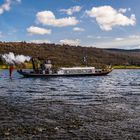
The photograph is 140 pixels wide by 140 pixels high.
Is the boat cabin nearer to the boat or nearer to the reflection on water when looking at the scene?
the boat

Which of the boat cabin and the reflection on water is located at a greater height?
the reflection on water

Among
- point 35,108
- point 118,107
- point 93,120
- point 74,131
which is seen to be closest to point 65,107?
point 35,108

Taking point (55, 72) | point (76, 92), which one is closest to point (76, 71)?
point (55, 72)

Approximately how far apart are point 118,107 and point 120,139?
19.2 meters

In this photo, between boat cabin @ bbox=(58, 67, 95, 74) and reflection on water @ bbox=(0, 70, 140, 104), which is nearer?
reflection on water @ bbox=(0, 70, 140, 104)

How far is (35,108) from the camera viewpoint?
156 feet

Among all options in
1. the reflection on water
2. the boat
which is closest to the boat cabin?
the boat

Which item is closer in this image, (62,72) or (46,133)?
(46,133)

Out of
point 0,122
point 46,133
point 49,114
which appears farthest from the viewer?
Answer: point 49,114

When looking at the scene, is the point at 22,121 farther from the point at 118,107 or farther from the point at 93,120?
the point at 118,107

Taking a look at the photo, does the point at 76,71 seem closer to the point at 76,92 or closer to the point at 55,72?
the point at 55,72

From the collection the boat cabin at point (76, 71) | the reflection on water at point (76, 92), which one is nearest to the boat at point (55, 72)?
the boat cabin at point (76, 71)

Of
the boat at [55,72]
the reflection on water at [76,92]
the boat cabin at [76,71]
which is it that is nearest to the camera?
the reflection on water at [76,92]

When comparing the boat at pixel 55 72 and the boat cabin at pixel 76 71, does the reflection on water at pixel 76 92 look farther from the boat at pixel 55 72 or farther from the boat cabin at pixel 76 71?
the boat cabin at pixel 76 71
